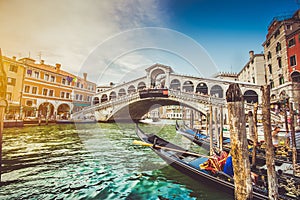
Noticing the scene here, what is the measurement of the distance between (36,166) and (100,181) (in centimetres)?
181

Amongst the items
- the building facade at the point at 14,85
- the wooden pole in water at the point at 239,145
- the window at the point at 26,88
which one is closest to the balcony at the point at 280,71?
the wooden pole in water at the point at 239,145

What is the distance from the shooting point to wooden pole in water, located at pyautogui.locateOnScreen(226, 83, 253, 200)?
1.87 meters

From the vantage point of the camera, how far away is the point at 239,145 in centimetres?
191

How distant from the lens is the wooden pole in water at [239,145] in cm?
187

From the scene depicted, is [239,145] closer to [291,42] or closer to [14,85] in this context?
[291,42]

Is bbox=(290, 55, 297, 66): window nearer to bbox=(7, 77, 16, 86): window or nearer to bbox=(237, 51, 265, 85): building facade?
bbox=(237, 51, 265, 85): building facade

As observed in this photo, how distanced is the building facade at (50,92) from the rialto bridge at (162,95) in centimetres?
252

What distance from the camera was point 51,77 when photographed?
52.2ft

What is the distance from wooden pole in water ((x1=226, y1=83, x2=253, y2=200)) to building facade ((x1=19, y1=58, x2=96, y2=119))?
44.7ft

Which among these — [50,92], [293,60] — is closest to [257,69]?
[293,60]

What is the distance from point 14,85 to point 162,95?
1186cm

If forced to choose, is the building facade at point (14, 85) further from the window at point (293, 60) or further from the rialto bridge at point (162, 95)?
the window at point (293, 60)

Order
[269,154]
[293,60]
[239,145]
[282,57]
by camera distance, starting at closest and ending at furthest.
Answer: [239,145] < [269,154] < [293,60] < [282,57]

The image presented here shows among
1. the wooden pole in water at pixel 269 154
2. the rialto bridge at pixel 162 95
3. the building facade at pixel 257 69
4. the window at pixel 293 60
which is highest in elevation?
the building facade at pixel 257 69
